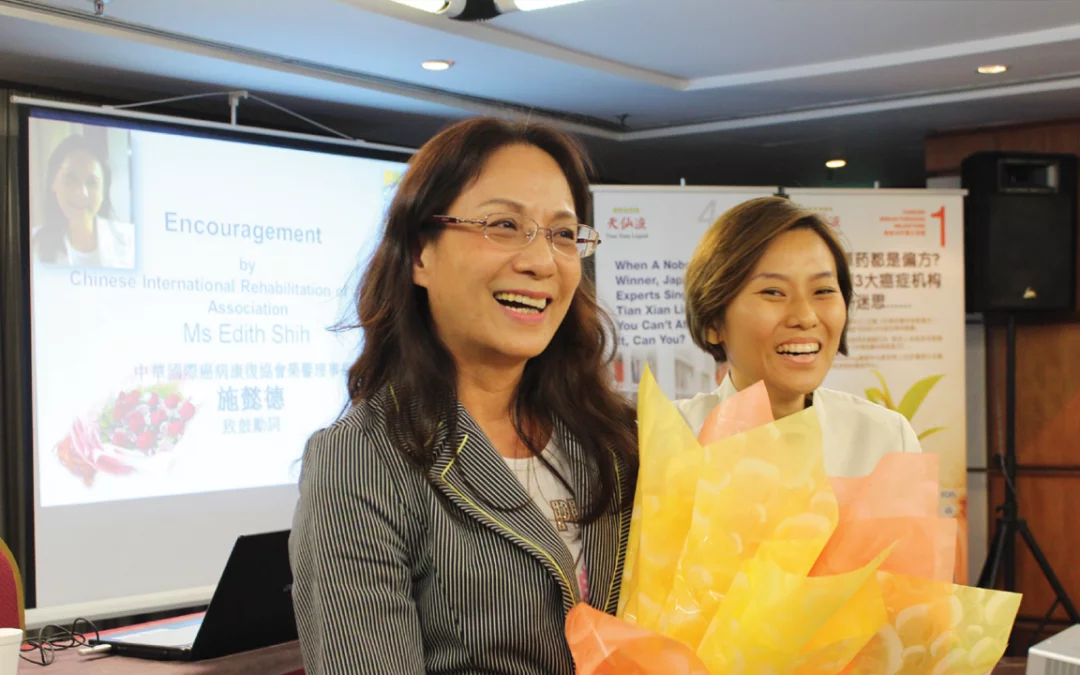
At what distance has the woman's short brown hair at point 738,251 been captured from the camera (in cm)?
192

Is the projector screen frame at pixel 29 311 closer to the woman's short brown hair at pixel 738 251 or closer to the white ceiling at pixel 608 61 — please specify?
the white ceiling at pixel 608 61

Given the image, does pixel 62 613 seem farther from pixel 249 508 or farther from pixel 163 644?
pixel 163 644

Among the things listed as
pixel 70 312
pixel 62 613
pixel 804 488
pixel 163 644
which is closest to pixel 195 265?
pixel 70 312

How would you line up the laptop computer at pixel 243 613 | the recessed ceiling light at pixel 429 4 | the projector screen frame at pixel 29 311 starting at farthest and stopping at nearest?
the projector screen frame at pixel 29 311 → the recessed ceiling light at pixel 429 4 → the laptop computer at pixel 243 613

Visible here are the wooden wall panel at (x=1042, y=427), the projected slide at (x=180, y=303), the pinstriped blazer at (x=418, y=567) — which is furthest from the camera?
the wooden wall panel at (x=1042, y=427)

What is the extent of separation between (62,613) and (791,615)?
150 inches

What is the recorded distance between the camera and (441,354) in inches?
45.8

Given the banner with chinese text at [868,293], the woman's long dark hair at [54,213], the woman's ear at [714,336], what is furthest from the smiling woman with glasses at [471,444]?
the banner with chinese text at [868,293]

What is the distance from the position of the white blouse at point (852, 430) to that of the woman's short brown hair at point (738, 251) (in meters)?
0.18

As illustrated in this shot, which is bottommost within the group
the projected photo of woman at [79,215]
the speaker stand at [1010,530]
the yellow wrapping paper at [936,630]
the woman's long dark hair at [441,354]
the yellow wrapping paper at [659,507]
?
the speaker stand at [1010,530]

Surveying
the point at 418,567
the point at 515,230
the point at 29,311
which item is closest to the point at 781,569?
the point at 418,567

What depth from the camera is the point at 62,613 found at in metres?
3.93

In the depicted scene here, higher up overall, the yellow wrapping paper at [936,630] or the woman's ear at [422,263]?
the woman's ear at [422,263]

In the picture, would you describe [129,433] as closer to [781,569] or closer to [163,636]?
[163,636]
